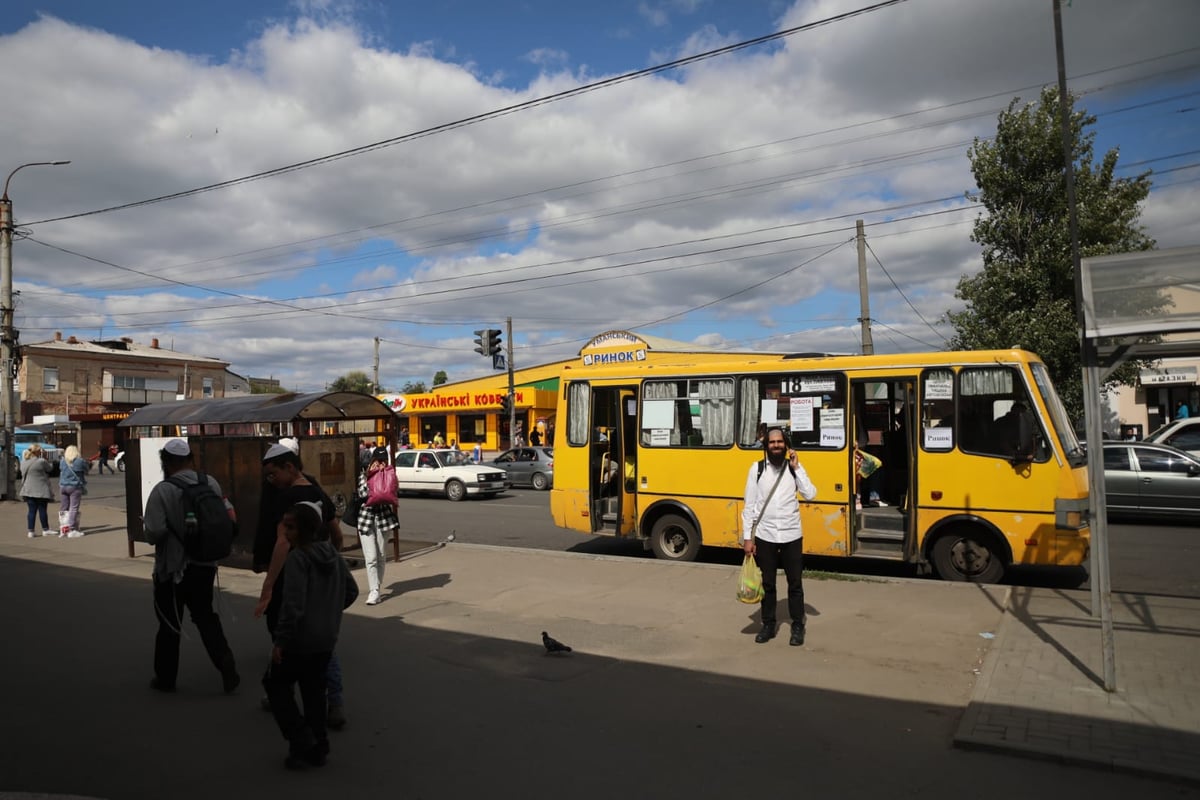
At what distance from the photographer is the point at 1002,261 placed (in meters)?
22.6

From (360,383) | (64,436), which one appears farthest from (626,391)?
(360,383)

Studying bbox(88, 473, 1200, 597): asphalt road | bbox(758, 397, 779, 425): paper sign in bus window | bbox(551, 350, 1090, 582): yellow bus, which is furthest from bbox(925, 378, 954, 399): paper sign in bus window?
bbox(88, 473, 1200, 597): asphalt road

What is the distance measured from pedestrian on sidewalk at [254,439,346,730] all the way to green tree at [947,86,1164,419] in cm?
2066

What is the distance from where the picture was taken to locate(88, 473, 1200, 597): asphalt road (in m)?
10.2

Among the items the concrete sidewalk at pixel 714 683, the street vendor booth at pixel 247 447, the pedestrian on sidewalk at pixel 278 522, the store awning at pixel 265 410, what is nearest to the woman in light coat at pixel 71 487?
the store awning at pixel 265 410

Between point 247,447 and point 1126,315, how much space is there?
10.1 m

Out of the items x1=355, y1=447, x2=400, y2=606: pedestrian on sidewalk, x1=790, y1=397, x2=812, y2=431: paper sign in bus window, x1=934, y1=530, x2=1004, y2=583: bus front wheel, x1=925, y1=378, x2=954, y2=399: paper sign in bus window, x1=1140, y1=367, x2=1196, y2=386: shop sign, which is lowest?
x1=934, y1=530, x2=1004, y2=583: bus front wheel

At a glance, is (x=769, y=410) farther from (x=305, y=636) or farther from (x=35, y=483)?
(x=35, y=483)

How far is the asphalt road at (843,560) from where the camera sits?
33.6 ft

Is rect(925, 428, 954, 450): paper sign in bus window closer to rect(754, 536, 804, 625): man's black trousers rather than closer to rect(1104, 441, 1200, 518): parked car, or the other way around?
rect(754, 536, 804, 625): man's black trousers

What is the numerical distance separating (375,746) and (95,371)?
70755mm

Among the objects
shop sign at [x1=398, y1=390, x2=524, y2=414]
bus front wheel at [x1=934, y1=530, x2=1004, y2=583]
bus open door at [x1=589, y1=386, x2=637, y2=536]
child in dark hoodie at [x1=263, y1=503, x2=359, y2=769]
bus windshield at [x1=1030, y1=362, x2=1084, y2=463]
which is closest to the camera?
child in dark hoodie at [x1=263, y1=503, x2=359, y2=769]

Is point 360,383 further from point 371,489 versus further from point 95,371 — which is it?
point 371,489

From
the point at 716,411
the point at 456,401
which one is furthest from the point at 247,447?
the point at 456,401
